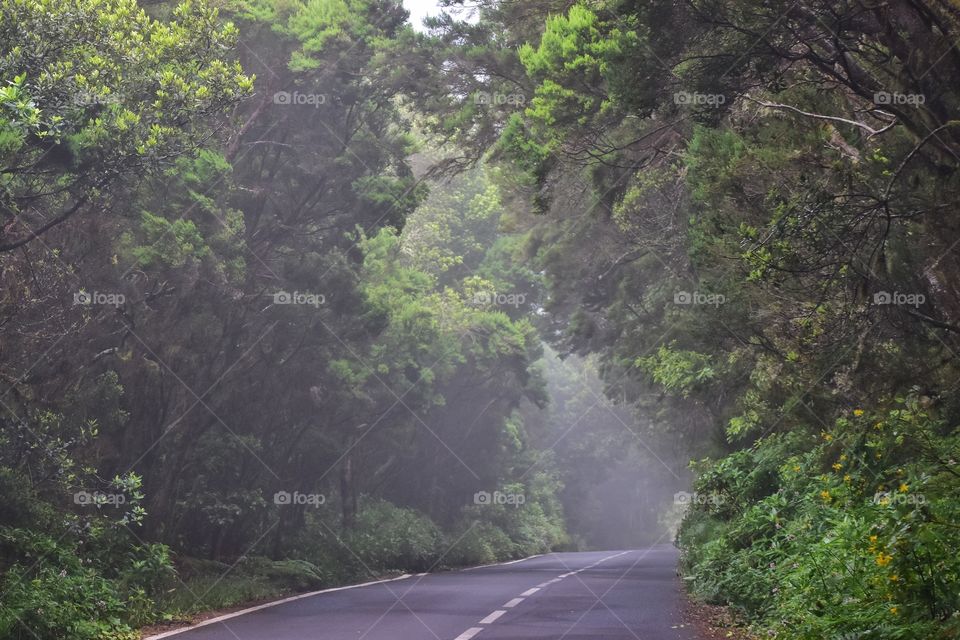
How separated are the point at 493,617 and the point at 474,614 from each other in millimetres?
409

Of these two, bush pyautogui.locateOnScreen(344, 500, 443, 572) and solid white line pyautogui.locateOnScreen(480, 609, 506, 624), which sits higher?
solid white line pyautogui.locateOnScreen(480, 609, 506, 624)

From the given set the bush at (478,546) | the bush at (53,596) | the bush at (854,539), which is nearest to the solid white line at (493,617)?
the bush at (854,539)

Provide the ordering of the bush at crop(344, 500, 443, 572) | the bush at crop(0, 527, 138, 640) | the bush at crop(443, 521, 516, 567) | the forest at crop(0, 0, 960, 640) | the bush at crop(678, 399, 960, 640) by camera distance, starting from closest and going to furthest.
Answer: the bush at crop(678, 399, 960, 640) < the bush at crop(0, 527, 138, 640) < the forest at crop(0, 0, 960, 640) < the bush at crop(344, 500, 443, 572) < the bush at crop(443, 521, 516, 567)

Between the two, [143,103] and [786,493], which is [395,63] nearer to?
[143,103]

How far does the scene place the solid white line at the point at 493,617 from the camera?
1180 cm

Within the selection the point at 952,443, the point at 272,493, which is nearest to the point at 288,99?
the point at 272,493

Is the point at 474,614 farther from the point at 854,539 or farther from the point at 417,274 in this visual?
the point at 417,274

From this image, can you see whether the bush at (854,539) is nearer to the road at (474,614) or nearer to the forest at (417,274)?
the forest at (417,274)

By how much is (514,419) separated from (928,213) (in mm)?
36836

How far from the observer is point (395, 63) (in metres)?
21.2

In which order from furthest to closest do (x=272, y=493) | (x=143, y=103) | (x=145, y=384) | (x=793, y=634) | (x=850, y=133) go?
(x=272, y=493)
(x=145, y=384)
(x=143, y=103)
(x=850, y=133)
(x=793, y=634)

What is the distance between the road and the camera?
10625 millimetres

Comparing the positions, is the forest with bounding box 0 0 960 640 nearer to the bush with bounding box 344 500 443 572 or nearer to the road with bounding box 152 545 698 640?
the bush with bounding box 344 500 443 572

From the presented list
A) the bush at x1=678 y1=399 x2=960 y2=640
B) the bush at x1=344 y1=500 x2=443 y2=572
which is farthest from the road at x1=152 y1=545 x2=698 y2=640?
the bush at x1=344 y1=500 x2=443 y2=572
